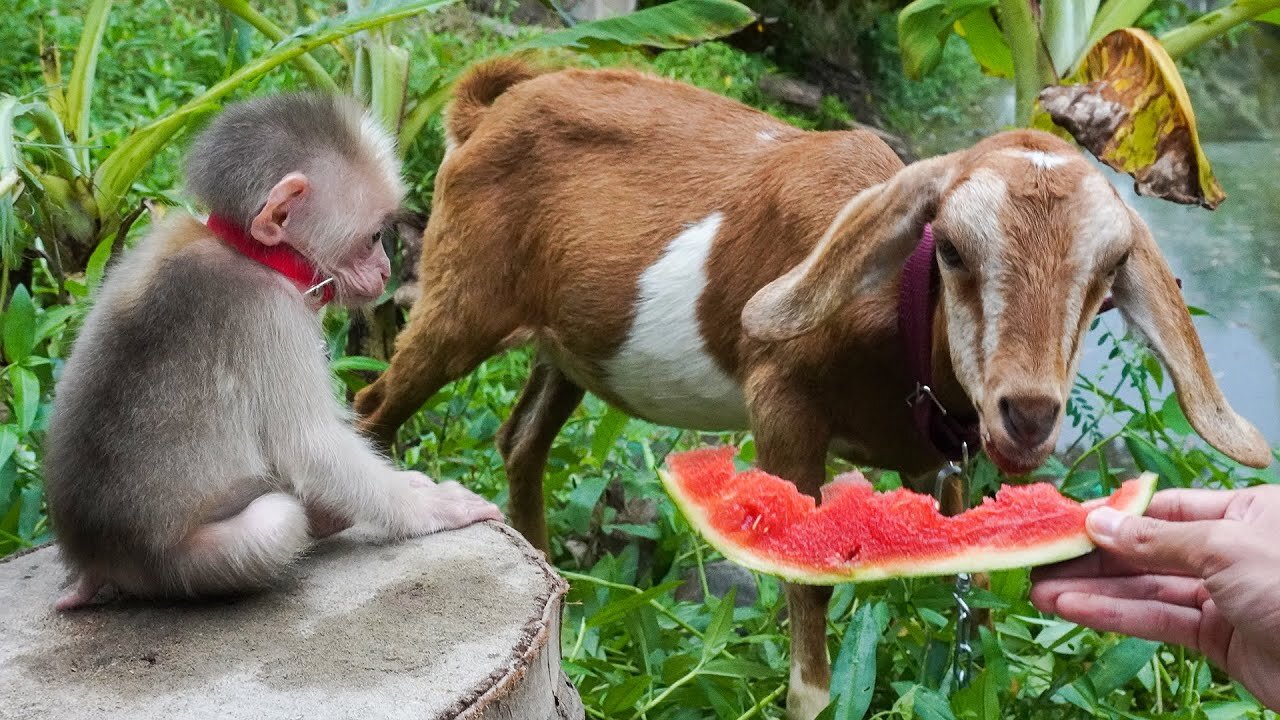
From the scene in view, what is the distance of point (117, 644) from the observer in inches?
86.7

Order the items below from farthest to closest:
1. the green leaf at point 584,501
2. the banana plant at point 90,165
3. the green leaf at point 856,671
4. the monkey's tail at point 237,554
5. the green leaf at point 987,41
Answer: the green leaf at point 987,41
the green leaf at point 584,501
the banana plant at point 90,165
the green leaf at point 856,671
the monkey's tail at point 237,554

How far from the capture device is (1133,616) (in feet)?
8.38

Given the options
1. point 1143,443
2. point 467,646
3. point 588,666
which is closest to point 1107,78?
point 1143,443

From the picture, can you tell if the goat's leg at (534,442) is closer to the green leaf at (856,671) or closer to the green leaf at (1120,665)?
the green leaf at (856,671)

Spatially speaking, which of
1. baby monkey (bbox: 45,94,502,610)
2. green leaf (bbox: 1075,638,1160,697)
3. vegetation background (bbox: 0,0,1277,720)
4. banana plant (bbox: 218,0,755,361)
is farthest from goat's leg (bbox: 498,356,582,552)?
green leaf (bbox: 1075,638,1160,697)

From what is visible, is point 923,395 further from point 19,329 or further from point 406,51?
point 406,51

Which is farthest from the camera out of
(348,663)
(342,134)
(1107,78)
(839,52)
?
(839,52)

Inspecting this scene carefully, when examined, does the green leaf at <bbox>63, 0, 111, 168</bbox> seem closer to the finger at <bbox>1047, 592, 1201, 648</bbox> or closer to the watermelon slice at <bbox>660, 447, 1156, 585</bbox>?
the watermelon slice at <bbox>660, 447, 1156, 585</bbox>

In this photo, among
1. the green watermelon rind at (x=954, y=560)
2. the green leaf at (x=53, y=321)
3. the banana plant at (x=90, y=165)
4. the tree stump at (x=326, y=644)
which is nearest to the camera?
the tree stump at (x=326, y=644)

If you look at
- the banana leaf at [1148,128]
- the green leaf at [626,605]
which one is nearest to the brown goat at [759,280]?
the green leaf at [626,605]

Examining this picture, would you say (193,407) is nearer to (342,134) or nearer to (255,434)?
(255,434)

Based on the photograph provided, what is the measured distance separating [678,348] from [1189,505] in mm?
1546

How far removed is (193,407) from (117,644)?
1.40 feet

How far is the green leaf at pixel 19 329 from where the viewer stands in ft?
10.8
